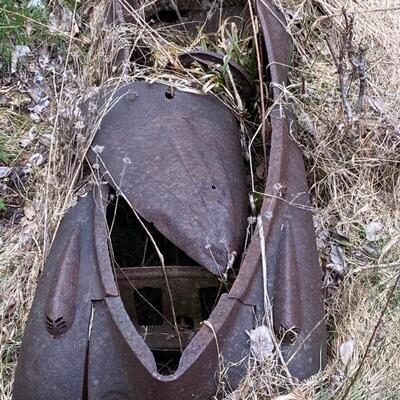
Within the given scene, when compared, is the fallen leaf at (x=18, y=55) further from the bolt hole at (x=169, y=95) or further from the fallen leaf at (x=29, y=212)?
the bolt hole at (x=169, y=95)

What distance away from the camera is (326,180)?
400 cm

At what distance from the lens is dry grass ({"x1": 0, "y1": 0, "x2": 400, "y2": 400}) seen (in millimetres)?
3289

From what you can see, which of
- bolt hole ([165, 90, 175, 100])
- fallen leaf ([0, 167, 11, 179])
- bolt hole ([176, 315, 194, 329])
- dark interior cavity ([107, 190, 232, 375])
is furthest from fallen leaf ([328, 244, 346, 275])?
fallen leaf ([0, 167, 11, 179])

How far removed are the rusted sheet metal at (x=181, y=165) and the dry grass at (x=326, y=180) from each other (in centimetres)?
14

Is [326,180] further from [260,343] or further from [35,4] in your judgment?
[35,4]

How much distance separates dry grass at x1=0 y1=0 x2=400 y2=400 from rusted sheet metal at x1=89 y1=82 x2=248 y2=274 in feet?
0.45

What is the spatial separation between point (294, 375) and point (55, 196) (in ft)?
5.05

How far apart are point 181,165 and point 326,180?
108 centimetres

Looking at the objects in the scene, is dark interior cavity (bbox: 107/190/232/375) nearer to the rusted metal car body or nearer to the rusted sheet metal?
the rusted metal car body

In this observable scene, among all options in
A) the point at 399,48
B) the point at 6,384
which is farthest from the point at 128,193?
the point at 399,48

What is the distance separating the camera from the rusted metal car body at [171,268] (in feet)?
9.14

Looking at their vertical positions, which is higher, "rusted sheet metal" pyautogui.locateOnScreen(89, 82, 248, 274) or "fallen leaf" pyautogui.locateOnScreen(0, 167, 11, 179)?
"rusted sheet metal" pyautogui.locateOnScreen(89, 82, 248, 274)

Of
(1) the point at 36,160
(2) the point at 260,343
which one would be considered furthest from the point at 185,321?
(1) the point at 36,160

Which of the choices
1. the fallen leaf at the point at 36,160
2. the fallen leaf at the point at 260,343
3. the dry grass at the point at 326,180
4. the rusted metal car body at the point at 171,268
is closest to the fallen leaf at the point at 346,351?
the dry grass at the point at 326,180
